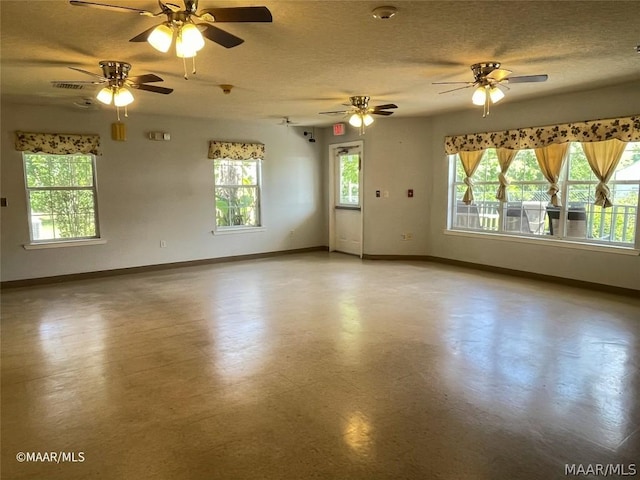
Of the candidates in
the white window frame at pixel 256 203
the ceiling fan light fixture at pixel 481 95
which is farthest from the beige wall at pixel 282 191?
the ceiling fan light fixture at pixel 481 95

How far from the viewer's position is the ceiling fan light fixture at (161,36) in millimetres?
2604

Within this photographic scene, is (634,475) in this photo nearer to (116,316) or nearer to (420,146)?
(116,316)

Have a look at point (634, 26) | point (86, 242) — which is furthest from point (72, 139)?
point (634, 26)

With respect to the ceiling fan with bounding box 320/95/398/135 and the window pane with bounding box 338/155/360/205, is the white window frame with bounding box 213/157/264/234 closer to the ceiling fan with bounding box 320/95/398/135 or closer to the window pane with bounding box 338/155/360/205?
the window pane with bounding box 338/155/360/205

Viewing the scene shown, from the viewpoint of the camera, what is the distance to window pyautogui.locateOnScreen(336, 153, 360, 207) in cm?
826

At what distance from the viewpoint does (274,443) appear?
2.41 meters

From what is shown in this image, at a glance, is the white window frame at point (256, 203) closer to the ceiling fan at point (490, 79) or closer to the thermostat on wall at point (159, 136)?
the thermostat on wall at point (159, 136)

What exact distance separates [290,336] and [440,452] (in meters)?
1.95

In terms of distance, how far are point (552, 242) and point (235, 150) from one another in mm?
5215

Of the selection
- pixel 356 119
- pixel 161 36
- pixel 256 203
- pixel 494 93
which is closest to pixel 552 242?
pixel 494 93

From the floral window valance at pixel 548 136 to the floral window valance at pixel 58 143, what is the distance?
548 cm

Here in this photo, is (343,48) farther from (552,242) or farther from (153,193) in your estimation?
(153,193)

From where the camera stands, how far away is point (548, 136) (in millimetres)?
5781

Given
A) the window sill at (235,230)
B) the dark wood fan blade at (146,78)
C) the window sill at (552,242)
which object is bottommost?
the window sill at (552,242)
